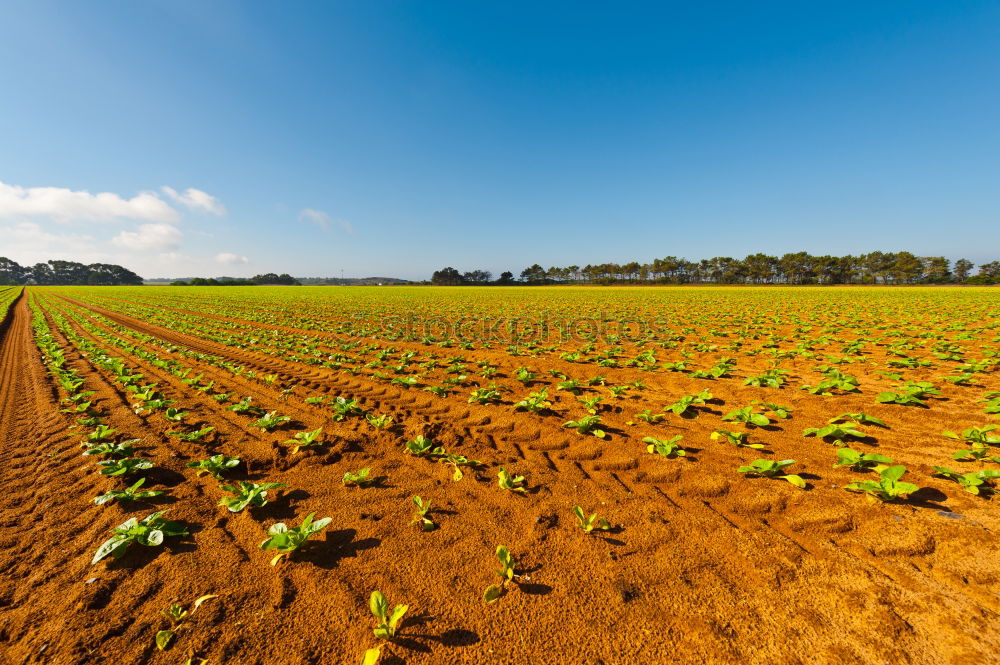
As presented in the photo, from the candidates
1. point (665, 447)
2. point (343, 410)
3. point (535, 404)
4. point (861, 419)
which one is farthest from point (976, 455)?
point (343, 410)

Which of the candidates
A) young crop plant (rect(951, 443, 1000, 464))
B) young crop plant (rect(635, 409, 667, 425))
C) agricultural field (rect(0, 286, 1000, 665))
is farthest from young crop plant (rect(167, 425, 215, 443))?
young crop plant (rect(951, 443, 1000, 464))

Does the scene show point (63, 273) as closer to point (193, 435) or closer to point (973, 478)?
point (193, 435)

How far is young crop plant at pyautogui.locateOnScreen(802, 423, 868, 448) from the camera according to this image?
4.45 m

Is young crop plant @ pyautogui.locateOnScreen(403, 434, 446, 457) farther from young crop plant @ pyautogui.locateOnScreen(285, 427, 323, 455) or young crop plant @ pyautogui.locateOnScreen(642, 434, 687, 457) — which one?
young crop plant @ pyautogui.locateOnScreen(642, 434, 687, 457)

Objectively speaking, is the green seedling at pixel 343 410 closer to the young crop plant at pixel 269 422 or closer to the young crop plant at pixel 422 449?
the young crop plant at pixel 269 422

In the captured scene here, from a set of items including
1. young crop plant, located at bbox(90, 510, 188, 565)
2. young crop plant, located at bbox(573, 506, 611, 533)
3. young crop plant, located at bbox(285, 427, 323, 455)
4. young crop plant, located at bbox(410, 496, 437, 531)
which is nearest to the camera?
young crop plant, located at bbox(90, 510, 188, 565)

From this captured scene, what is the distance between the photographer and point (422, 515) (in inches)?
134

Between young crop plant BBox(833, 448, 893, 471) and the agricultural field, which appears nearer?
the agricultural field

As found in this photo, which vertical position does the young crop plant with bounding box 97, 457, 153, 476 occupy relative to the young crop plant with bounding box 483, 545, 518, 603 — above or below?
above

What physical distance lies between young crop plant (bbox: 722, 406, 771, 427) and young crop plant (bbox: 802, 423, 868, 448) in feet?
1.51

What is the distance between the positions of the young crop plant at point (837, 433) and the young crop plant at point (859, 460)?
0.57 meters

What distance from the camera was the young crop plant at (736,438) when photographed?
452 centimetres

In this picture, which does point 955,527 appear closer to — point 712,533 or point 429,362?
point 712,533

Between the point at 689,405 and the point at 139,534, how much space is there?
7.23 m
